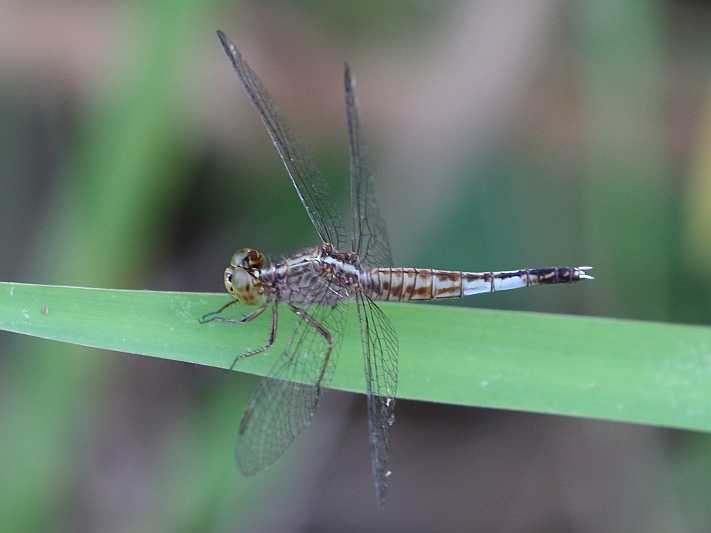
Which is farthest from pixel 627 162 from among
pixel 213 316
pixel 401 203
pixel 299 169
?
pixel 213 316

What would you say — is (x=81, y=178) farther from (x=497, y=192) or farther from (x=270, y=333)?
(x=497, y=192)

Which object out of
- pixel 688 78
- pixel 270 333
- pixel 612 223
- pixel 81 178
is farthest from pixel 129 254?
pixel 688 78

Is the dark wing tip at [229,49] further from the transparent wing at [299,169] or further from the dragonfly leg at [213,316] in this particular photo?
the dragonfly leg at [213,316]

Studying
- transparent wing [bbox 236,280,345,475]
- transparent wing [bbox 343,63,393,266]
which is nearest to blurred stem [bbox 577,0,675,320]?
transparent wing [bbox 343,63,393,266]

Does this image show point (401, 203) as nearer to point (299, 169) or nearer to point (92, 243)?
point (299, 169)

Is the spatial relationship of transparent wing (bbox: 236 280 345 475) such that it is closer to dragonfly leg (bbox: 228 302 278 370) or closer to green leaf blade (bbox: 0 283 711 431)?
dragonfly leg (bbox: 228 302 278 370)

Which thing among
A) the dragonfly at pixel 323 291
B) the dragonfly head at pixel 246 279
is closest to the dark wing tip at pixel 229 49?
the dragonfly at pixel 323 291
